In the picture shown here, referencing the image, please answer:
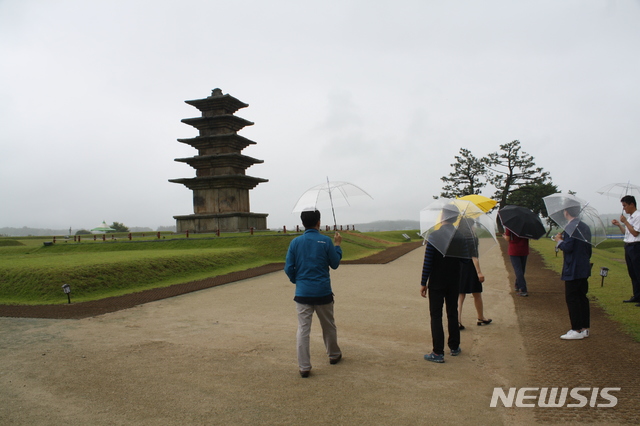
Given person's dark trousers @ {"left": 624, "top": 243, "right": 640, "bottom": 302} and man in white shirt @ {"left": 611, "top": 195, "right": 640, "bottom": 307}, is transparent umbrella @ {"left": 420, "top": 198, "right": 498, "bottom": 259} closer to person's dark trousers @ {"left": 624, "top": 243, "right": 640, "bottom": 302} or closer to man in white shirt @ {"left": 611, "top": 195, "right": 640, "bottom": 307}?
man in white shirt @ {"left": 611, "top": 195, "right": 640, "bottom": 307}

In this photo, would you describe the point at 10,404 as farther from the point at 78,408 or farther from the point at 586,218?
the point at 586,218

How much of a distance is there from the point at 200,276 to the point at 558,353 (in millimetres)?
11501

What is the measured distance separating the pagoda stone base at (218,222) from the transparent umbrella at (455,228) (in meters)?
25.3

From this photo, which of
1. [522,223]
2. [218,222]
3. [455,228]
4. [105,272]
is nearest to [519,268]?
[522,223]

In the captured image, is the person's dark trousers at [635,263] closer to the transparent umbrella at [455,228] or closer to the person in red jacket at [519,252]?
the person in red jacket at [519,252]

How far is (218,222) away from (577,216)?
26.7 meters

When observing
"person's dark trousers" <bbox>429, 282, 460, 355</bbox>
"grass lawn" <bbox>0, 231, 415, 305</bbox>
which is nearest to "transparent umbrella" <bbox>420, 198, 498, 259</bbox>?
"person's dark trousers" <bbox>429, 282, 460, 355</bbox>

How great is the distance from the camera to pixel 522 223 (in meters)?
9.20

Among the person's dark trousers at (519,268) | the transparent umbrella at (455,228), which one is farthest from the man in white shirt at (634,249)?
the transparent umbrella at (455,228)

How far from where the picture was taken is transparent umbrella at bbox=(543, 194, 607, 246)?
611cm

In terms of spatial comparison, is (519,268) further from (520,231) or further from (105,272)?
(105,272)

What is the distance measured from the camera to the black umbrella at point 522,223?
917cm

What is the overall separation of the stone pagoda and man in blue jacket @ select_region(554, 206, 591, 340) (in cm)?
2569

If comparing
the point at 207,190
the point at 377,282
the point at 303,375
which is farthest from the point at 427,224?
the point at 207,190
